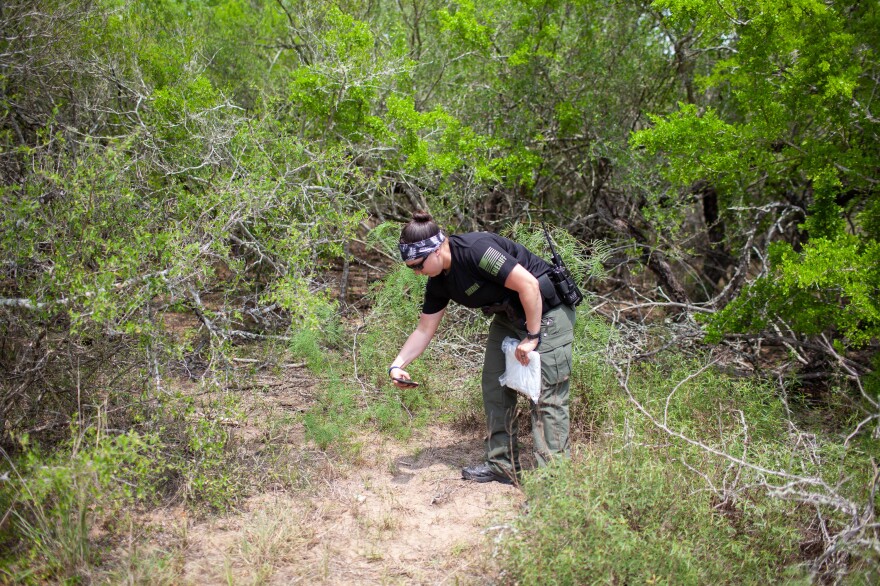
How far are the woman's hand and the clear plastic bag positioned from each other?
0.11 feet

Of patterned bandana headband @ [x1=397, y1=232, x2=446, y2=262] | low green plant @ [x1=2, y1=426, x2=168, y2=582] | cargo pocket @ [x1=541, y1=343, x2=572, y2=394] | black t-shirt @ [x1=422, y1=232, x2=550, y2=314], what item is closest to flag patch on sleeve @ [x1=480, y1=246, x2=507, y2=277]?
black t-shirt @ [x1=422, y1=232, x2=550, y2=314]

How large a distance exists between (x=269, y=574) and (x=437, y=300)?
1581mm

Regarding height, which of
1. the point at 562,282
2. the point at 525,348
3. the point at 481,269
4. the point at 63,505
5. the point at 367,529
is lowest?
the point at 367,529

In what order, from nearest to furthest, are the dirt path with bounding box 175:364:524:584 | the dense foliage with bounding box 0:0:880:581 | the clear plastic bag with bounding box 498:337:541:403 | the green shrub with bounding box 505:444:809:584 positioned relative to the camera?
1. the green shrub with bounding box 505:444:809:584
2. the dirt path with bounding box 175:364:524:584
3. the dense foliage with bounding box 0:0:880:581
4. the clear plastic bag with bounding box 498:337:541:403

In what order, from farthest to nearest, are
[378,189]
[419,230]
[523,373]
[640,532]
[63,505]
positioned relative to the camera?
1. [378,189]
2. [523,373]
3. [419,230]
4. [640,532]
5. [63,505]

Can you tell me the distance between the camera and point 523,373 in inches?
144

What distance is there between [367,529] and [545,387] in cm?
117

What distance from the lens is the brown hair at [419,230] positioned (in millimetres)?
3451

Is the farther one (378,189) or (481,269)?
(378,189)

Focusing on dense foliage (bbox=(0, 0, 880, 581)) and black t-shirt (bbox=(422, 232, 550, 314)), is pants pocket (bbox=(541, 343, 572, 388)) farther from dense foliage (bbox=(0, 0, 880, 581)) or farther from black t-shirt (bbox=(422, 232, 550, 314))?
dense foliage (bbox=(0, 0, 880, 581))

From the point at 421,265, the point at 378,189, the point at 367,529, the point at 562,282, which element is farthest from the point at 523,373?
the point at 378,189

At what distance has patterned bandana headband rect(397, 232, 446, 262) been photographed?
3461mm

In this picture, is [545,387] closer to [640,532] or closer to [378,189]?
[640,532]

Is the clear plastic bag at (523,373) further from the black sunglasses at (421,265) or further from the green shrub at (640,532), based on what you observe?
the black sunglasses at (421,265)
